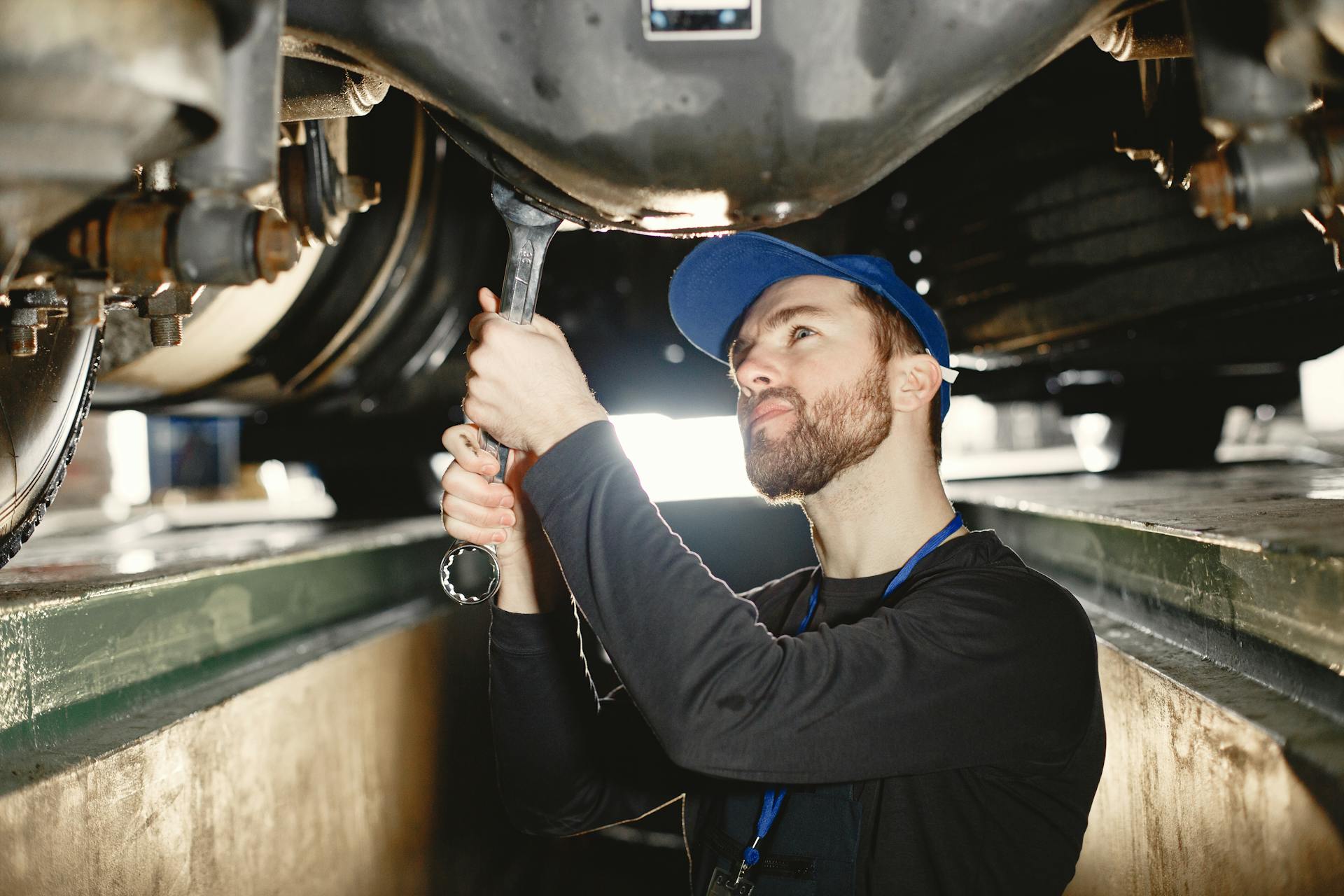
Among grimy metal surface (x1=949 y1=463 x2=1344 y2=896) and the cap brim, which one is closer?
grimy metal surface (x1=949 y1=463 x2=1344 y2=896)

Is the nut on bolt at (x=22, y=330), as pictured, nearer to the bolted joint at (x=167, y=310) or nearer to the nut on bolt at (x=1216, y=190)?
the bolted joint at (x=167, y=310)

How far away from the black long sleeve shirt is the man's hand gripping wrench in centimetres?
7

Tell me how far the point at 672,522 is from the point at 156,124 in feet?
5.37

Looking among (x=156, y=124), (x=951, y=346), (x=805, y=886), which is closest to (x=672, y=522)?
(x=951, y=346)

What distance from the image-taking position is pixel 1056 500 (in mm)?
1331

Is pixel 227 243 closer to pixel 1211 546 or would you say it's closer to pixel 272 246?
pixel 272 246

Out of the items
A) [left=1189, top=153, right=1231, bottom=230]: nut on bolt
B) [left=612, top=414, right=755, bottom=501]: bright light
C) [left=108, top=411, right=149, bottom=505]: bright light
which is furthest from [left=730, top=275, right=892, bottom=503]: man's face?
[left=108, top=411, right=149, bottom=505]: bright light

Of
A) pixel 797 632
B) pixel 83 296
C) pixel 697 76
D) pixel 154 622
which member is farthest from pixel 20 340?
pixel 797 632

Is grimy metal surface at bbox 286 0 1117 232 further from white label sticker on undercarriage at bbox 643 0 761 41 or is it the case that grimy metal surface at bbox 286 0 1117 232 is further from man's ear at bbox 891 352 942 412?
man's ear at bbox 891 352 942 412

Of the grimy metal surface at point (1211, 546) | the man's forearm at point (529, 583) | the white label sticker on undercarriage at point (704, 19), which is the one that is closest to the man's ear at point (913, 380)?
the grimy metal surface at point (1211, 546)

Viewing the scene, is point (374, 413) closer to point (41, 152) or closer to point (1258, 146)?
point (41, 152)

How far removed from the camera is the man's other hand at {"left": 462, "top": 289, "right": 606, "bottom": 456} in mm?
707

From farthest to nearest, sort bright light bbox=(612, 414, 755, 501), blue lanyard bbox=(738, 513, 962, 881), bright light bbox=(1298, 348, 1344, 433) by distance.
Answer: bright light bbox=(1298, 348, 1344, 433), bright light bbox=(612, 414, 755, 501), blue lanyard bbox=(738, 513, 962, 881)

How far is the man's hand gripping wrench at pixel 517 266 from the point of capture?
0.69 metres
